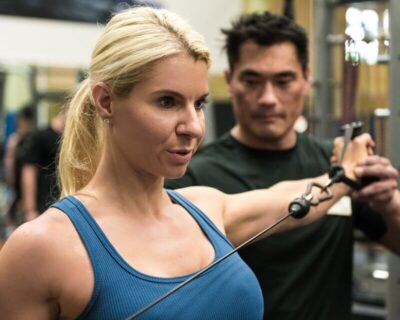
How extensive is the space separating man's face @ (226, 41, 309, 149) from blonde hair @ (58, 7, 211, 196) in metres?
0.75

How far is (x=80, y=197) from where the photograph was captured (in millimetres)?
1340

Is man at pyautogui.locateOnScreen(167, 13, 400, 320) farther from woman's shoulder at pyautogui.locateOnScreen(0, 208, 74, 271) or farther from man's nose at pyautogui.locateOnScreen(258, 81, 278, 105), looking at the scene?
woman's shoulder at pyautogui.locateOnScreen(0, 208, 74, 271)

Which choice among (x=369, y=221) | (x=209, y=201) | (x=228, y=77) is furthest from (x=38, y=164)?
(x=209, y=201)

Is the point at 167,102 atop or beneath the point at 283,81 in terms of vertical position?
atop

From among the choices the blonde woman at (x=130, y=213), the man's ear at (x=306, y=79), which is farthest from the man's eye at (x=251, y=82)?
the blonde woman at (x=130, y=213)

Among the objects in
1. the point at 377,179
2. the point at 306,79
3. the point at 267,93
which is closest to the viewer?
the point at 377,179

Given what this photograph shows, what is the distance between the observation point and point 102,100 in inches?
53.0

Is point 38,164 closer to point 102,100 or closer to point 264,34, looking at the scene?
point 264,34

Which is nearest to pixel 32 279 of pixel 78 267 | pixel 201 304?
pixel 78 267

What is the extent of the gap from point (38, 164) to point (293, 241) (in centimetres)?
303

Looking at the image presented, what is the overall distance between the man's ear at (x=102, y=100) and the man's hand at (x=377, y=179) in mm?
768

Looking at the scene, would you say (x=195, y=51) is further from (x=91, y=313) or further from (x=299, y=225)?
(x=299, y=225)

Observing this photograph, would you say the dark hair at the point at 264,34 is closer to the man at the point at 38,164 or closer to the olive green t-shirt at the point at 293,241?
the olive green t-shirt at the point at 293,241

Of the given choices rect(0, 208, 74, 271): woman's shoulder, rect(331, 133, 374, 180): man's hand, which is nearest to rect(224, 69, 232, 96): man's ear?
rect(331, 133, 374, 180): man's hand
